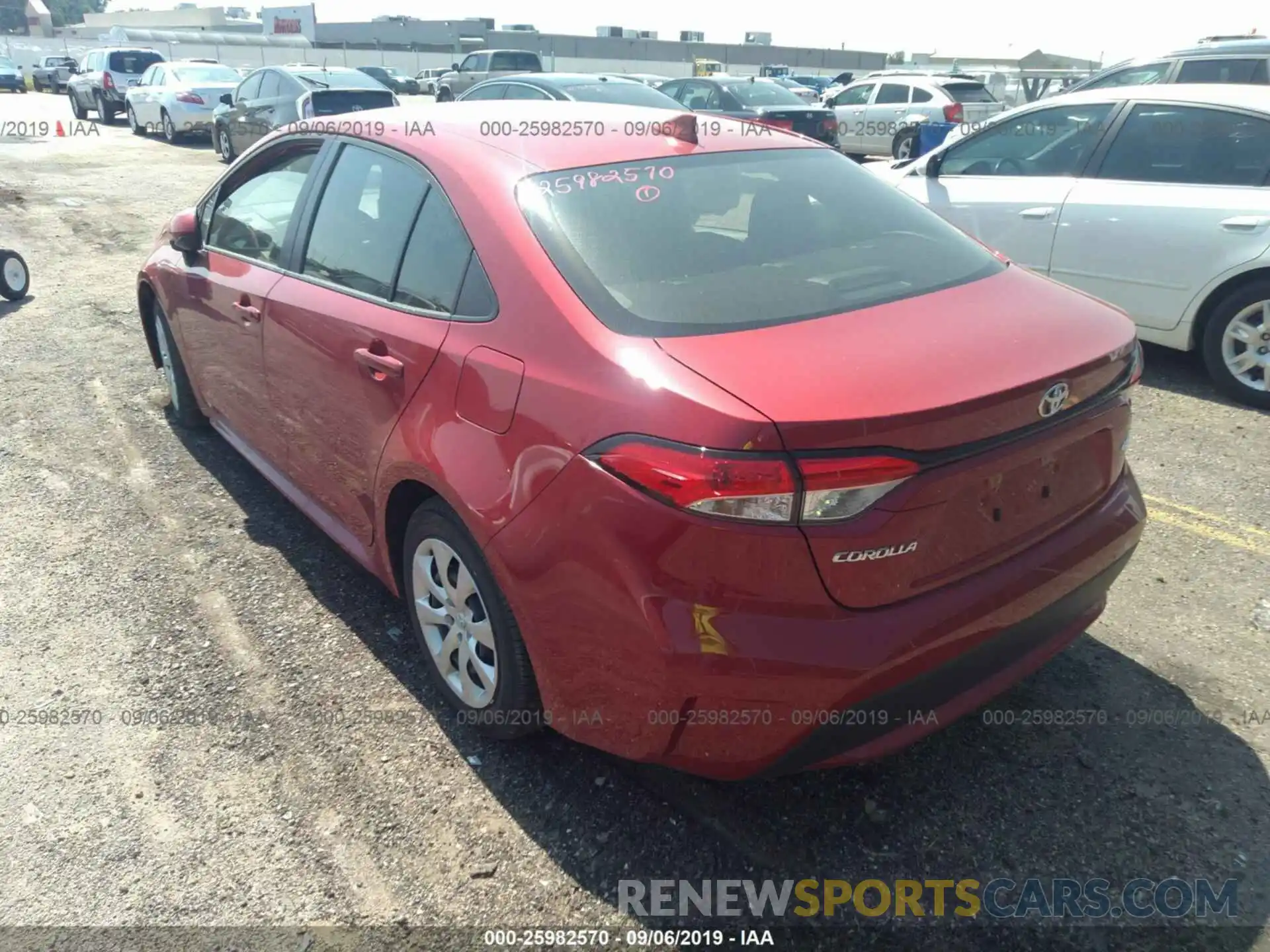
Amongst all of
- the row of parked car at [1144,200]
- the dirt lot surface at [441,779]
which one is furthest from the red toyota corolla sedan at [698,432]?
the row of parked car at [1144,200]

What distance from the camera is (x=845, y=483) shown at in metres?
1.95

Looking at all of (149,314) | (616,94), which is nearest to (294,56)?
(616,94)

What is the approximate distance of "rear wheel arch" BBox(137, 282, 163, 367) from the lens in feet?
16.6

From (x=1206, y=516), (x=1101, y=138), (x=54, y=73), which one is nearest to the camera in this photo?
(x=1206, y=516)

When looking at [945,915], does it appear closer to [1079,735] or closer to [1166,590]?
[1079,735]

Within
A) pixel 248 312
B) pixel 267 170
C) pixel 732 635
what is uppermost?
pixel 267 170

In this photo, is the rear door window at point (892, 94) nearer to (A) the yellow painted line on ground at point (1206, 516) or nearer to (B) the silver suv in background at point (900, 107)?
(B) the silver suv in background at point (900, 107)

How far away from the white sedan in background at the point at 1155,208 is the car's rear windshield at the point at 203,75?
18.4 m

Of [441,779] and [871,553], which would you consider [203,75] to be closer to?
[441,779]

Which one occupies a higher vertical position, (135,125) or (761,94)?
(761,94)

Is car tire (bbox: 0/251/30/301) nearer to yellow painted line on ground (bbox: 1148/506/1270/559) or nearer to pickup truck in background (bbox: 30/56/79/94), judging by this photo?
yellow painted line on ground (bbox: 1148/506/1270/559)

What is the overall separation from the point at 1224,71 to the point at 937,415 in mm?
11192

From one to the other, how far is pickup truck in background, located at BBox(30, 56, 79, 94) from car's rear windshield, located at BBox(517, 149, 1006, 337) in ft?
123

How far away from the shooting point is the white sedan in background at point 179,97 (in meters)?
18.8
